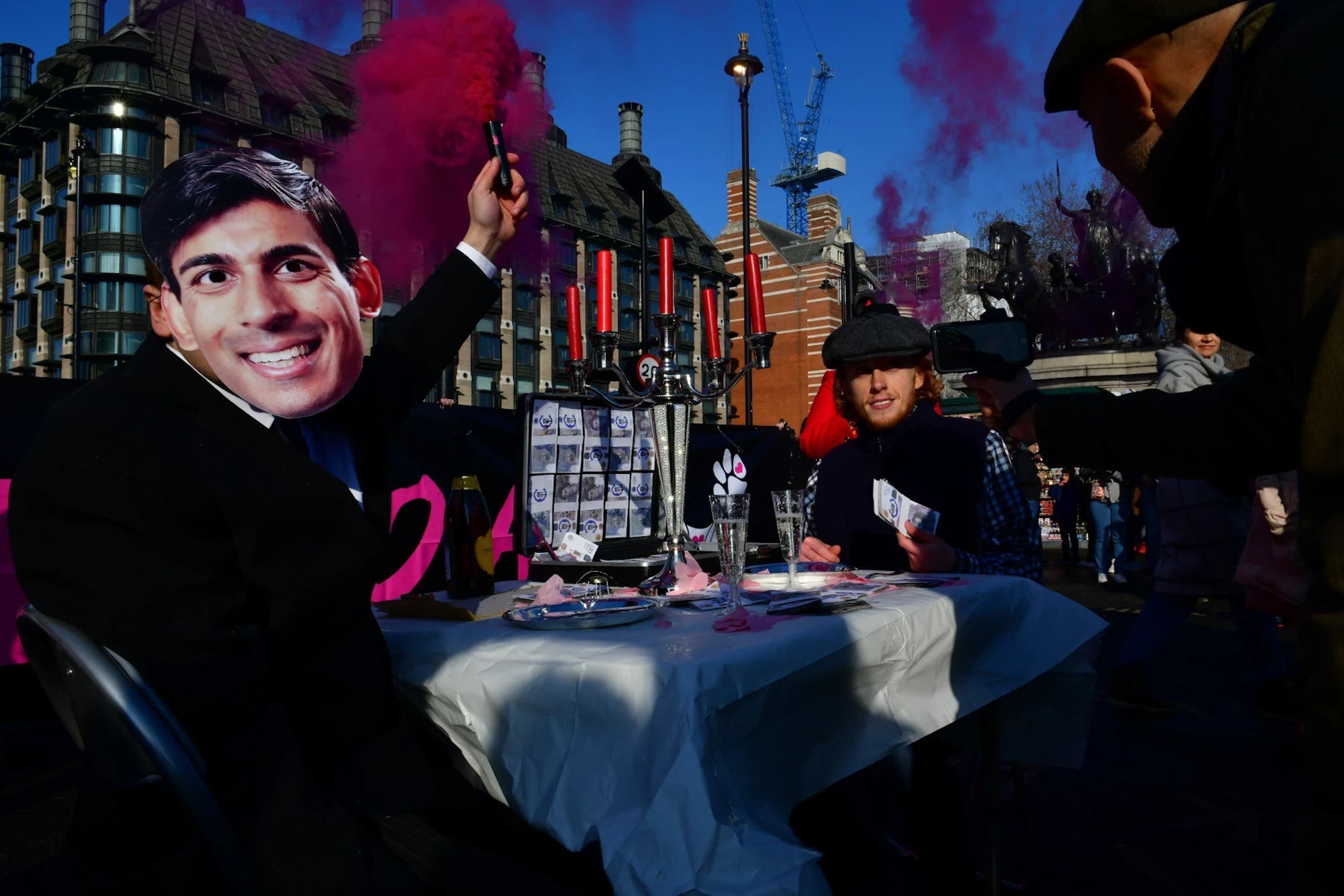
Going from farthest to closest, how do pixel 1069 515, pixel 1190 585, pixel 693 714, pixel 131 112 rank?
1. pixel 131 112
2. pixel 1069 515
3. pixel 1190 585
4. pixel 693 714

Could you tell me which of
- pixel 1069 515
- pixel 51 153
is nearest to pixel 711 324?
pixel 1069 515

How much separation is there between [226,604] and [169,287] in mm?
807

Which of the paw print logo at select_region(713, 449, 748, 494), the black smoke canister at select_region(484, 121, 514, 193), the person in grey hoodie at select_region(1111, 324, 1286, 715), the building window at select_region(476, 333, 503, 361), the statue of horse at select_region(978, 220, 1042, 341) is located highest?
the building window at select_region(476, 333, 503, 361)

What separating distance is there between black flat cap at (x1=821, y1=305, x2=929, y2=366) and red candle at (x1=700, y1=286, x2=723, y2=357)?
18.1 inches

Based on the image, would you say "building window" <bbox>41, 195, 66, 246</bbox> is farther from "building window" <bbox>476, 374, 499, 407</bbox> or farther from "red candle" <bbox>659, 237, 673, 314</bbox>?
"red candle" <bbox>659, 237, 673, 314</bbox>

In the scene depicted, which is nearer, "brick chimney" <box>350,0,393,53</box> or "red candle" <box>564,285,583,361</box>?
"brick chimney" <box>350,0,393,53</box>

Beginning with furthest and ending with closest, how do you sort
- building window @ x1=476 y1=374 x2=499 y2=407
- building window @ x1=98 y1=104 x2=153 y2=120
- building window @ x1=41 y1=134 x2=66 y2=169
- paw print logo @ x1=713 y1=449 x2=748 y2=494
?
building window @ x1=476 y1=374 x2=499 y2=407
building window @ x1=41 y1=134 x2=66 y2=169
building window @ x1=98 y1=104 x2=153 y2=120
paw print logo @ x1=713 y1=449 x2=748 y2=494

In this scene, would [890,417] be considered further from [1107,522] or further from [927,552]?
[1107,522]

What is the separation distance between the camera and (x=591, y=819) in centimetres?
132

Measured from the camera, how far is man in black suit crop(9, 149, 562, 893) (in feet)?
4.37

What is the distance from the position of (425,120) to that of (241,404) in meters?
1.02

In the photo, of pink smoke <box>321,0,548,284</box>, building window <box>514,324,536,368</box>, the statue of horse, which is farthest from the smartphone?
building window <box>514,324,536,368</box>

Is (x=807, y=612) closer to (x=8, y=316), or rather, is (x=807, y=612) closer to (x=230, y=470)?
(x=230, y=470)

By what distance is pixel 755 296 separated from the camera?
2953 mm
